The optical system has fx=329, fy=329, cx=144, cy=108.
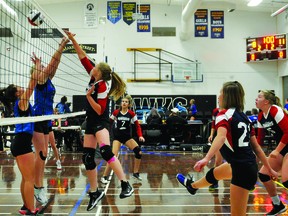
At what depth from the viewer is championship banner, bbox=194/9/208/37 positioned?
18953 millimetres

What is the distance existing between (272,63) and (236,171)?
1797cm

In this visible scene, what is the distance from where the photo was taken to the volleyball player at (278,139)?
4125 millimetres

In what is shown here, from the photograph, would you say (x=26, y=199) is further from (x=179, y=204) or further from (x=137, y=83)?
(x=137, y=83)

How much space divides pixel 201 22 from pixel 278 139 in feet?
51.3

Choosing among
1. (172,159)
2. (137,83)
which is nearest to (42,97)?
(172,159)

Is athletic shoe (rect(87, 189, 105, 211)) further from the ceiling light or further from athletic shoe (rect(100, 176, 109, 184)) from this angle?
the ceiling light

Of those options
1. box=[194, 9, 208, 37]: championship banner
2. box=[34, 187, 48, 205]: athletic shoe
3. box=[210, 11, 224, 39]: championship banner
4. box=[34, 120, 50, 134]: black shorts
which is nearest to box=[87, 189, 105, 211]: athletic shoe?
box=[34, 187, 48, 205]: athletic shoe

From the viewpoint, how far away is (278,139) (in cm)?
443

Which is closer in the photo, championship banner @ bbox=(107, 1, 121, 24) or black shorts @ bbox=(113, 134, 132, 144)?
black shorts @ bbox=(113, 134, 132, 144)

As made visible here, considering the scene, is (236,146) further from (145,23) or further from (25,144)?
(145,23)

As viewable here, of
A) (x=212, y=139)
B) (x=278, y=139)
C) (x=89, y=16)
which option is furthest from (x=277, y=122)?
(x=89, y=16)

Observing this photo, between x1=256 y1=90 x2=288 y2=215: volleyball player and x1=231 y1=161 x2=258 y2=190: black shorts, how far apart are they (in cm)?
138

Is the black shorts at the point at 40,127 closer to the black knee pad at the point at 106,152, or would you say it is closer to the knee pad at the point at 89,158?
the knee pad at the point at 89,158

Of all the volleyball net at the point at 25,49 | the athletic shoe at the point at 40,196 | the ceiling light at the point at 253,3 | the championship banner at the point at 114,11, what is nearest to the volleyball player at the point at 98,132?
the athletic shoe at the point at 40,196
